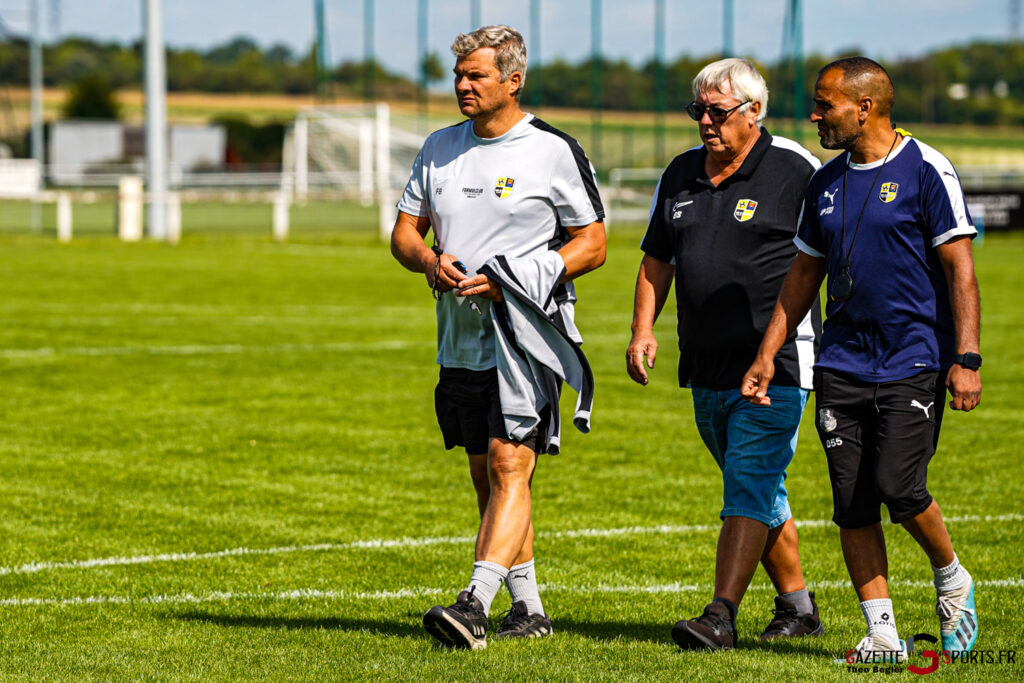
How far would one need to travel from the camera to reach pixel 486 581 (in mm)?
5246

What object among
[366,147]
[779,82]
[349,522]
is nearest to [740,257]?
[349,522]

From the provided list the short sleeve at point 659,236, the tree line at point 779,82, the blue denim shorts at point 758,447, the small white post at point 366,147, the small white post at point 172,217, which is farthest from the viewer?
the small white post at point 366,147

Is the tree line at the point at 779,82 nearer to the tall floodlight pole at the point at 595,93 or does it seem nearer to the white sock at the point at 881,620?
the tall floodlight pole at the point at 595,93

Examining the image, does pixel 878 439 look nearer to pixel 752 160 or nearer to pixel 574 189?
pixel 752 160

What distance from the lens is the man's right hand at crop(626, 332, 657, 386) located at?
18.0 ft

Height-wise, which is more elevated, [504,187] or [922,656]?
[504,187]

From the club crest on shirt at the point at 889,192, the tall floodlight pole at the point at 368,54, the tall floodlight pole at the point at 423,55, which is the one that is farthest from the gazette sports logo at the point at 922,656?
the tall floodlight pole at the point at 368,54

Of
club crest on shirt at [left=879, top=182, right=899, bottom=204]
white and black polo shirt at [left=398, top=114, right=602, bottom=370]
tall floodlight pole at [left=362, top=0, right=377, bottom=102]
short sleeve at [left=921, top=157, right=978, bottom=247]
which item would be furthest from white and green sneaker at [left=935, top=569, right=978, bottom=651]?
tall floodlight pole at [left=362, top=0, right=377, bottom=102]

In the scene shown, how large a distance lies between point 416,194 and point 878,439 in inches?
77.4

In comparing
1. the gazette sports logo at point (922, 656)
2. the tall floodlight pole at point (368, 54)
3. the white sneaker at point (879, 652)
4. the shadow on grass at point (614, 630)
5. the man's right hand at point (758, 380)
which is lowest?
the shadow on grass at point (614, 630)

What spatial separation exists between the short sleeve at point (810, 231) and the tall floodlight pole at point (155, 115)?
3325 cm

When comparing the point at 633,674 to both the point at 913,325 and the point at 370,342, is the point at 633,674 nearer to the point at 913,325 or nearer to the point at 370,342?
the point at 913,325

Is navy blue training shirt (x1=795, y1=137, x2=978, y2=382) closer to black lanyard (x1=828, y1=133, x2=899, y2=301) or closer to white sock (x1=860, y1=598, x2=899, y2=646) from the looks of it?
black lanyard (x1=828, y1=133, x2=899, y2=301)

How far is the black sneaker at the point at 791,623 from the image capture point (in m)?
5.67
